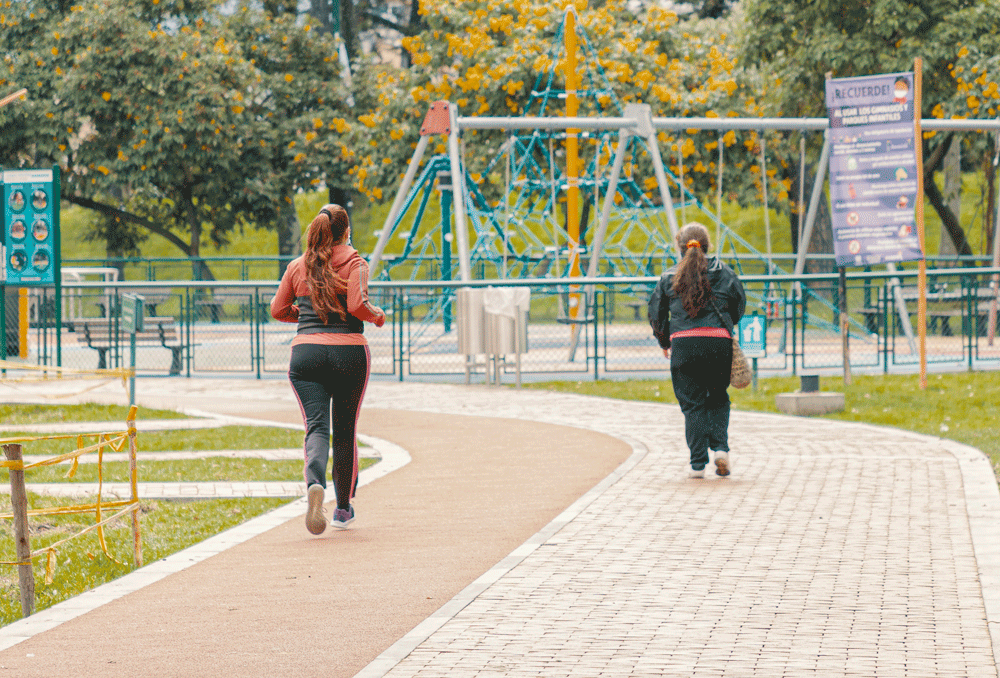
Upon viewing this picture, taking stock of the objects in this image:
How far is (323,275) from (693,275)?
2986mm

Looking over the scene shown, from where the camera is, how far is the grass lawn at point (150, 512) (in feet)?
22.4

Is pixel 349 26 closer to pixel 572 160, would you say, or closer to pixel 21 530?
pixel 572 160

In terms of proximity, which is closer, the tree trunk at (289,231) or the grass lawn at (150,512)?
the grass lawn at (150,512)

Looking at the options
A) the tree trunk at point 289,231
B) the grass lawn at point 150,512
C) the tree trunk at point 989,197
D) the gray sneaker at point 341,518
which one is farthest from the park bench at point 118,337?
the tree trunk at point 289,231

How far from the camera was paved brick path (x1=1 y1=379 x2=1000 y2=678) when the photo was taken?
5078 mm

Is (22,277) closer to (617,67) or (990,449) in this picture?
(990,449)

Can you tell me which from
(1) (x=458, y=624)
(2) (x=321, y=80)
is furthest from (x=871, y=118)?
(2) (x=321, y=80)

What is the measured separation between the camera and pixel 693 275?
31.3 feet

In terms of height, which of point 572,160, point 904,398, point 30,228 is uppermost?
point 572,160

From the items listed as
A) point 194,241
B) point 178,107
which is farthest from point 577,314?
point 194,241

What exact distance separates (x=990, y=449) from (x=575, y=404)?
5.19 meters

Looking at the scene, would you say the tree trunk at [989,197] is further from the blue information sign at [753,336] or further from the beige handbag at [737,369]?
the beige handbag at [737,369]

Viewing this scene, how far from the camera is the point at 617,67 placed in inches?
1158

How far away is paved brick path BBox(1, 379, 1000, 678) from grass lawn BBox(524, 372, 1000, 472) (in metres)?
1.74
